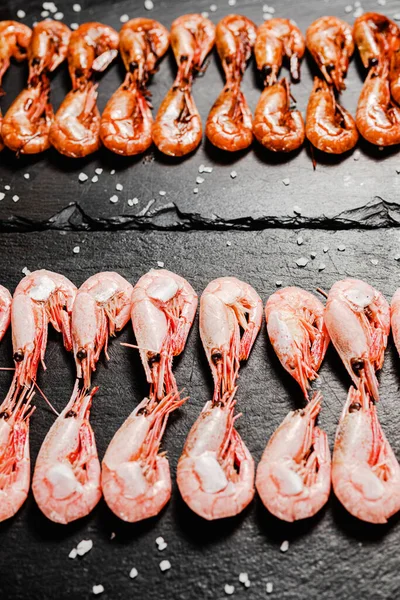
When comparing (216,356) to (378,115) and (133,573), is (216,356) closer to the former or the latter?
(133,573)

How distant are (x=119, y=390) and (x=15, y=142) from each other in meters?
2.00

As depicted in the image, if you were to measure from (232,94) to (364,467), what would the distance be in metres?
2.72

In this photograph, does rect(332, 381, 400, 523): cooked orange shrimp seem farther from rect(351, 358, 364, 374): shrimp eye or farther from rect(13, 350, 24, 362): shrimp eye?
rect(13, 350, 24, 362): shrimp eye

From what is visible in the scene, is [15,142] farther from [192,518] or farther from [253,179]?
[192,518]

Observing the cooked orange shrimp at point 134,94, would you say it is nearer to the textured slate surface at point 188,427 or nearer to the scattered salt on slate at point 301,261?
the textured slate surface at point 188,427

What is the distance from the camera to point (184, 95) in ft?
14.7

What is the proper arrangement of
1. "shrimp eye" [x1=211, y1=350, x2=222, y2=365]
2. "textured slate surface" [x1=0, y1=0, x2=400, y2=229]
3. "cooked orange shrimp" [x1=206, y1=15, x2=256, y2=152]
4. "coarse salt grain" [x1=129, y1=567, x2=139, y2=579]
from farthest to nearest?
"cooked orange shrimp" [x1=206, y1=15, x2=256, y2=152] → "textured slate surface" [x1=0, y1=0, x2=400, y2=229] → "shrimp eye" [x1=211, y1=350, x2=222, y2=365] → "coarse salt grain" [x1=129, y1=567, x2=139, y2=579]

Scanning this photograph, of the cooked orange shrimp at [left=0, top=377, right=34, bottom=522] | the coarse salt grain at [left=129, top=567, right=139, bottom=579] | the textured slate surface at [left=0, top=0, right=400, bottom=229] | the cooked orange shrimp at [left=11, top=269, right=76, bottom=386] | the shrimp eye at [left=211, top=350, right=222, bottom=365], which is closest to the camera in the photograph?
the coarse salt grain at [left=129, top=567, right=139, bottom=579]

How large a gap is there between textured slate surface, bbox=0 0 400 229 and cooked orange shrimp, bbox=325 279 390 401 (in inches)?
27.0

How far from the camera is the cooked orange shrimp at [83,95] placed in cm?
435

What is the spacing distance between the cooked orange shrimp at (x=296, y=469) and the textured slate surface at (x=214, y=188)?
4.76 feet

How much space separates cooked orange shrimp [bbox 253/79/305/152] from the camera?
4.21 metres

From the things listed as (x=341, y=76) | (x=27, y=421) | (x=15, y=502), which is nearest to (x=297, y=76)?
(x=341, y=76)

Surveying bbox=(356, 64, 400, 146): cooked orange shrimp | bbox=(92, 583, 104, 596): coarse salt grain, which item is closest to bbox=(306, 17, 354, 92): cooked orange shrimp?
bbox=(356, 64, 400, 146): cooked orange shrimp
